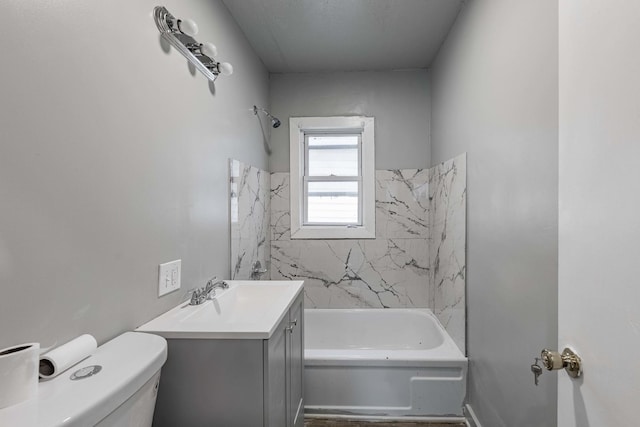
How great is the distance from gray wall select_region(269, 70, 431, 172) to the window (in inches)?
3.7

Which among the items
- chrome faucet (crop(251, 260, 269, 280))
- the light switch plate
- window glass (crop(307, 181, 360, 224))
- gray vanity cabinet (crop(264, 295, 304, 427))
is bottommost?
gray vanity cabinet (crop(264, 295, 304, 427))

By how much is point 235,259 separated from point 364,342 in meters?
1.56

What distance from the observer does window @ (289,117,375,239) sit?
10.1ft

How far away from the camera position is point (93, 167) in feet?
3.25

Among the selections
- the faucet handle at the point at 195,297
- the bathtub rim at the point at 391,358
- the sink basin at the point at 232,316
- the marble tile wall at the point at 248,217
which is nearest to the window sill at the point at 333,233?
the marble tile wall at the point at 248,217

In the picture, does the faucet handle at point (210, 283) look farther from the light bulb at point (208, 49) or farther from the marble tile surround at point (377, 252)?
the light bulb at point (208, 49)

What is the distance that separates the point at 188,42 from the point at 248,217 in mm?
1278

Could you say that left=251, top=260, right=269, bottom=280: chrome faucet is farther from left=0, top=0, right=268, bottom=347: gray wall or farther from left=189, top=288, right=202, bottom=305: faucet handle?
left=189, top=288, right=202, bottom=305: faucet handle

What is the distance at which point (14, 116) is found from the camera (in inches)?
29.7

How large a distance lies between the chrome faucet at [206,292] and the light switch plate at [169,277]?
0.31 ft

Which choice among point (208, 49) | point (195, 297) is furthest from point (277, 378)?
point (208, 49)

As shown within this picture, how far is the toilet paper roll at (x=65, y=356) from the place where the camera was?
2.57ft

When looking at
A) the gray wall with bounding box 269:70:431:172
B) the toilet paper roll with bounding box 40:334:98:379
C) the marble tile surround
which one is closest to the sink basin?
the toilet paper roll with bounding box 40:334:98:379

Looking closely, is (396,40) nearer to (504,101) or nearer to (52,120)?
(504,101)
